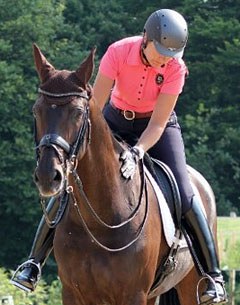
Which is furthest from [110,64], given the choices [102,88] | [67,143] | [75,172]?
[67,143]

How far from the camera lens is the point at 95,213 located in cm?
782

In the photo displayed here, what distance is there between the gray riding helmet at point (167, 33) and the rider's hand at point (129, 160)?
0.75 meters

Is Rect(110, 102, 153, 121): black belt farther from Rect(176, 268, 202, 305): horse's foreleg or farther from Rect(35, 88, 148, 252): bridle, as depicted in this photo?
Rect(176, 268, 202, 305): horse's foreleg

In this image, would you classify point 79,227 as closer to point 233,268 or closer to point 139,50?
point 139,50

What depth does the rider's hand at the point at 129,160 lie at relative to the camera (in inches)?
312

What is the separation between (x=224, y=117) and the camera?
40.9 meters

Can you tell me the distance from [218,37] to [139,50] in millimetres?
32116

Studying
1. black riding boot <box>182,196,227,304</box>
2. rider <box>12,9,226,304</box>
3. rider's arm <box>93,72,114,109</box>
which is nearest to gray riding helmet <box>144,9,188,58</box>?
rider <box>12,9,226,304</box>

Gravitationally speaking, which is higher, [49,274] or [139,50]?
[139,50]

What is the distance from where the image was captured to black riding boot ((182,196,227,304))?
8883mm

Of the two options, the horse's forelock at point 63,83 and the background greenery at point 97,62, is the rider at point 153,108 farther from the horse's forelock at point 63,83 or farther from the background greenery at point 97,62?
Result: the background greenery at point 97,62

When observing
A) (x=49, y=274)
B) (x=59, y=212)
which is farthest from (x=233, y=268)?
(x=49, y=274)

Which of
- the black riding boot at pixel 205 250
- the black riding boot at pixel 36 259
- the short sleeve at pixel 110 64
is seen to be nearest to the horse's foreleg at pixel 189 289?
the black riding boot at pixel 205 250

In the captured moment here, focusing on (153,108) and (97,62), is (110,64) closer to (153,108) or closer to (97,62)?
(153,108)
